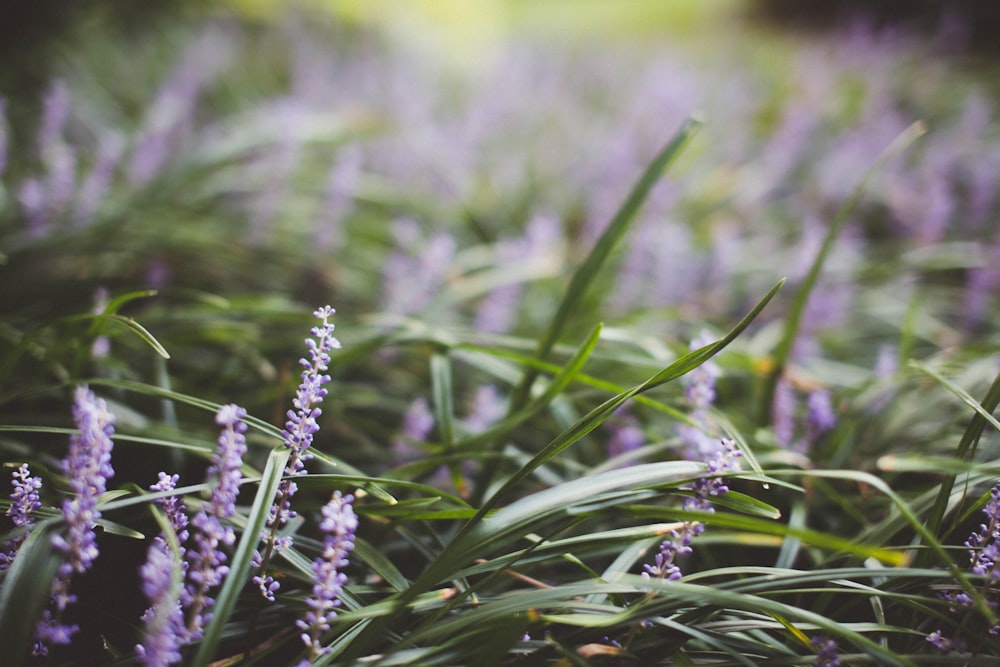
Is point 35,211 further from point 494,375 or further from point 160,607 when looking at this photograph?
point 160,607

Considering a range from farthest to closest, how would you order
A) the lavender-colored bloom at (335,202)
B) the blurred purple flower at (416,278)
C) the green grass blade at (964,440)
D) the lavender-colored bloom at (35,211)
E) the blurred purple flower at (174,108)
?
1. the blurred purple flower at (174,108)
2. the lavender-colored bloom at (335,202)
3. the lavender-colored bloom at (35,211)
4. the blurred purple flower at (416,278)
5. the green grass blade at (964,440)

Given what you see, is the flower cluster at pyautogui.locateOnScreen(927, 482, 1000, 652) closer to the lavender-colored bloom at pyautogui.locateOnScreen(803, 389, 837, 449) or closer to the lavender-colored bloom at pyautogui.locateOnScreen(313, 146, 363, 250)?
the lavender-colored bloom at pyautogui.locateOnScreen(803, 389, 837, 449)

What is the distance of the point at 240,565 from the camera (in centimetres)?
84

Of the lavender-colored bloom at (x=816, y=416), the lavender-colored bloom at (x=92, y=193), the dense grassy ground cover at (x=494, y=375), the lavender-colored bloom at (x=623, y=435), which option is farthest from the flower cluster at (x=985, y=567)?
the lavender-colored bloom at (x=92, y=193)

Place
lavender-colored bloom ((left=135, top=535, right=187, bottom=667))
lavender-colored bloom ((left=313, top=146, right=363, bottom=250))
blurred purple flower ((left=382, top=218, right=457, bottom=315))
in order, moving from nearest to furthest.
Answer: lavender-colored bloom ((left=135, top=535, right=187, bottom=667)) → blurred purple flower ((left=382, top=218, right=457, bottom=315)) → lavender-colored bloom ((left=313, top=146, right=363, bottom=250))

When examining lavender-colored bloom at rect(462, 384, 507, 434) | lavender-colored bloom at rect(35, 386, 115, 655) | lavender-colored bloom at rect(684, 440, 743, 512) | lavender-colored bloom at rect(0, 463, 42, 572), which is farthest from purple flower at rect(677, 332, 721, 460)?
lavender-colored bloom at rect(0, 463, 42, 572)

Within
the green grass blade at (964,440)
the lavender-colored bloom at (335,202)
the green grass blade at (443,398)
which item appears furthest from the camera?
the lavender-colored bloom at (335,202)

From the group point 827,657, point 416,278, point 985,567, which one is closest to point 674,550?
point 827,657

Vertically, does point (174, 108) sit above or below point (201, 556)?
above

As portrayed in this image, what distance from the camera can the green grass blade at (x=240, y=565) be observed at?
2.53ft

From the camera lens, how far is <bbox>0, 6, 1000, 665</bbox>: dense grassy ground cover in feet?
3.09

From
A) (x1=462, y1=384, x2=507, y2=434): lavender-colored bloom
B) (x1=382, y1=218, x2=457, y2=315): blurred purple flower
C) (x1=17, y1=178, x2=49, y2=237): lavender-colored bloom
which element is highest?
(x1=17, y1=178, x2=49, y2=237): lavender-colored bloom

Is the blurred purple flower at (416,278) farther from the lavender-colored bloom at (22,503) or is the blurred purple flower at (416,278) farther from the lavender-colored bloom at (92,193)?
the lavender-colored bloom at (22,503)

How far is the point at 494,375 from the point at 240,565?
1.25 metres
